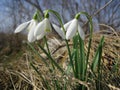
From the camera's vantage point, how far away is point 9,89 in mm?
2025

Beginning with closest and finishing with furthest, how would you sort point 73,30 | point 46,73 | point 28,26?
point 73,30 → point 28,26 → point 46,73

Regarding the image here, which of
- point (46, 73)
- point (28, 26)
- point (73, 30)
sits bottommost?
point (46, 73)

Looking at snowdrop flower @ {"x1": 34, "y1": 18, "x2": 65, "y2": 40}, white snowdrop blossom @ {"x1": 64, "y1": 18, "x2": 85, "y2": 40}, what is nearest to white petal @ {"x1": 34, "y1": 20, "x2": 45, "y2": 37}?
snowdrop flower @ {"x1": 34, "y1": 18, "x2": 65, "y2": 40}

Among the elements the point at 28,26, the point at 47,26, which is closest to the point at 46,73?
the point at 28,26

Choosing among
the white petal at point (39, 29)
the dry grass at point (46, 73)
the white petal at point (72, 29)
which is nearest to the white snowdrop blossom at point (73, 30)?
the white petal at point (72, 29)

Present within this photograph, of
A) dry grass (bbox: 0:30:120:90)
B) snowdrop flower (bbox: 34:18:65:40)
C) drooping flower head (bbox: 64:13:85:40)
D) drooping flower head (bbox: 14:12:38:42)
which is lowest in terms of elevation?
dry grass (bbox: 0:30:120:90)

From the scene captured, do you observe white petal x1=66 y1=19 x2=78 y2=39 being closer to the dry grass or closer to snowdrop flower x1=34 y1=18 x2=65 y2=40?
snowdrop flower x1=34 y1=18 x2=65 y2=40

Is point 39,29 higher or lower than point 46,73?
higher

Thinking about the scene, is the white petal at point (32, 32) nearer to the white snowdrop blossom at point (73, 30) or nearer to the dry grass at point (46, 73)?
the white snowdrop blossom at point (73, 30)

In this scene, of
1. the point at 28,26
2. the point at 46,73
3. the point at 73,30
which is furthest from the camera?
the point at 46,73

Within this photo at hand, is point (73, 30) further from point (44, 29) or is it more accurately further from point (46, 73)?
point (46, 73)

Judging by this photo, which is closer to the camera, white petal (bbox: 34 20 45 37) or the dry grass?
white petal (bbox: 34 20 45 37)

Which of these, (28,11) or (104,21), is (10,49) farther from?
(104,21)

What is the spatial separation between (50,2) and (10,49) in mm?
2479
